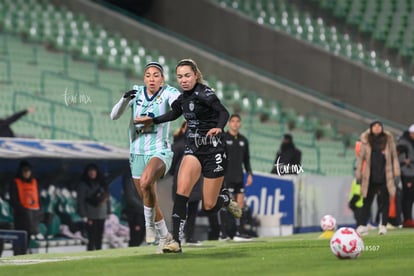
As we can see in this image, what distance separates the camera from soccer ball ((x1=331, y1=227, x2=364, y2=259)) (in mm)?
13867

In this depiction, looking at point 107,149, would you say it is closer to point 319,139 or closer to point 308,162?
point 308,162

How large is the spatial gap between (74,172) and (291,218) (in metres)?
5.15

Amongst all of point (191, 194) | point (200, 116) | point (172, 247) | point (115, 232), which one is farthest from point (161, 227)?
point (115, 232)

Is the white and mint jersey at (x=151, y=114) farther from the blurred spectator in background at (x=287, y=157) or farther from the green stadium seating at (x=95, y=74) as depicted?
the green stadium seating at (x=95, y=74)

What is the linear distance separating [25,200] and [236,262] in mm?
8484

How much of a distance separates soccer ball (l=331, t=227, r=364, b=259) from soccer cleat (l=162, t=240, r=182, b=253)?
2.27 metres

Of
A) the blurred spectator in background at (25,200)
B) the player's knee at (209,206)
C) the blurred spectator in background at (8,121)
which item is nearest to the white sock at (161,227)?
the player's knee at (209,206)

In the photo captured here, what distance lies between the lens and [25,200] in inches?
867

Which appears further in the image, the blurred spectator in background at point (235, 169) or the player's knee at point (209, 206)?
the blurred spectator in background at point (235, 169)

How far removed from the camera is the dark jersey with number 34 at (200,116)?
15.4 metres

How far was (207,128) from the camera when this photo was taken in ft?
50.9

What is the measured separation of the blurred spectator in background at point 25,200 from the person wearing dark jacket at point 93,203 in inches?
41.7

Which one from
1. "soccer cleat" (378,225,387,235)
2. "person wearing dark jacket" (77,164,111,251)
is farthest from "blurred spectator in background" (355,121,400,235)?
"person wearing dark jacket" (77,164,111,251)

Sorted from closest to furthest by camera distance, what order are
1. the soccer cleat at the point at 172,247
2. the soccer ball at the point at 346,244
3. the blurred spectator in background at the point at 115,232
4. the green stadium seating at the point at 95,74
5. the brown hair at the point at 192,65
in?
1. the soccer ball at the point at 346,244
2. the brown hair at the point at 192,65
3. the soccer cleat at the point at 172,247
4. the blurred spectator in background at the point at 115,232
5. the green stadium seating at the point at 95,74
